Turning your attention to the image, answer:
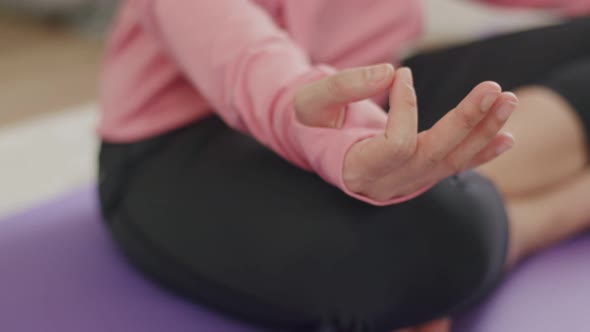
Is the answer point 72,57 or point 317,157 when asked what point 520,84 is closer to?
point 317,157

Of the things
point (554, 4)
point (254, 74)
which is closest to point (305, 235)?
point (254, 74)

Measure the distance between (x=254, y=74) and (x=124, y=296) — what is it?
0.21 meters

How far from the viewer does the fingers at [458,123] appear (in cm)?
36

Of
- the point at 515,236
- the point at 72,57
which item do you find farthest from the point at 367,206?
the point at 72,57

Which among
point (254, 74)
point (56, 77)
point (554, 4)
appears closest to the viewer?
point (254, 74)

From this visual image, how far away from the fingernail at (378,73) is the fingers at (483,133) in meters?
0.05

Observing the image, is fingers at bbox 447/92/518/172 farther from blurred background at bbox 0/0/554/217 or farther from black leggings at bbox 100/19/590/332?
blurred background at bbox 0/0/554/217

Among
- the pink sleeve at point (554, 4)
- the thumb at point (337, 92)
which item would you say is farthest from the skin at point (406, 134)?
the pink sleeve at point (554, 4)

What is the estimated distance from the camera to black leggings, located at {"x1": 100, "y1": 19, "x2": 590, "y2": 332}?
1.54 ft

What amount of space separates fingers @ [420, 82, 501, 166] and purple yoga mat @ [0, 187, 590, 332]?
0.59 ft

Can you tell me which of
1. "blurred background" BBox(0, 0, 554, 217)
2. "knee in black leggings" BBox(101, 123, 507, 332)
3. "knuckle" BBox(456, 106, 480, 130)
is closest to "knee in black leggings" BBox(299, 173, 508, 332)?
"knee in black leggings" BBox(101, 123, 507, 332)

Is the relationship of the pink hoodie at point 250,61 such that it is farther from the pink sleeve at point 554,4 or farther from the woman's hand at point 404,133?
the pink sleeve at point 554,4

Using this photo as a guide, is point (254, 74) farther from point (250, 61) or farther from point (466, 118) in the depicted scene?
point (466, 118)

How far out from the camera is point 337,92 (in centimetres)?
39
